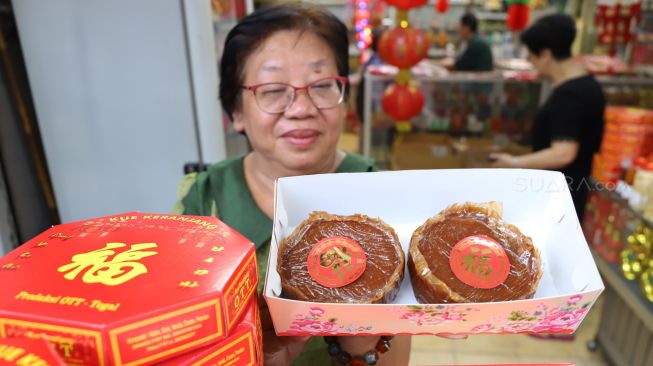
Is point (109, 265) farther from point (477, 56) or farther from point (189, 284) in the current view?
point (477, 56)

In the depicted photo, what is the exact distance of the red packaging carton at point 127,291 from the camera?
0.43 m

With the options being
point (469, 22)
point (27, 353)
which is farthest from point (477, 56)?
point (27, 353)

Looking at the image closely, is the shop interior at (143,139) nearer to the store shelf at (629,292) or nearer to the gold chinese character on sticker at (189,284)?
the store shelf at (629,292)

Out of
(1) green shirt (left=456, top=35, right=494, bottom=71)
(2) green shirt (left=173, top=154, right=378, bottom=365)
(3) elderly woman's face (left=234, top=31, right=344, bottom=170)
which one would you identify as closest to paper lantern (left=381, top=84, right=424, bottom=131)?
(2) green shirt (left=173, top=154, right=378, bottom=365)

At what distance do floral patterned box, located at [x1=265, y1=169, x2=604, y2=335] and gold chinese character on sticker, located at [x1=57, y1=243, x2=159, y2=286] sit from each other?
17 cm

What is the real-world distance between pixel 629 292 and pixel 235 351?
2.34 m

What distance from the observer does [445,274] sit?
0.71 metres

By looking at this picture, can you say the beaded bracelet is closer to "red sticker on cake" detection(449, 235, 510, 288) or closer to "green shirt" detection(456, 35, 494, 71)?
"red sticker on cake" detection(449, 235, 510, 288)

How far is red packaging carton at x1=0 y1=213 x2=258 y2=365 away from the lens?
0.43 m

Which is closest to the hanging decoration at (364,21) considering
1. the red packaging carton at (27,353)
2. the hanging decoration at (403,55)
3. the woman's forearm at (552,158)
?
the hanging decoration at (403,55)

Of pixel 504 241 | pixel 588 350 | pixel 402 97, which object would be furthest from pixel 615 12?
pixel 504 241

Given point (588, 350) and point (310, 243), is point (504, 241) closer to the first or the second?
point (310, 243)

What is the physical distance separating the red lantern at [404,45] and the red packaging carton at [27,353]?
9.37 ft

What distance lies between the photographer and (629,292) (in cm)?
212
